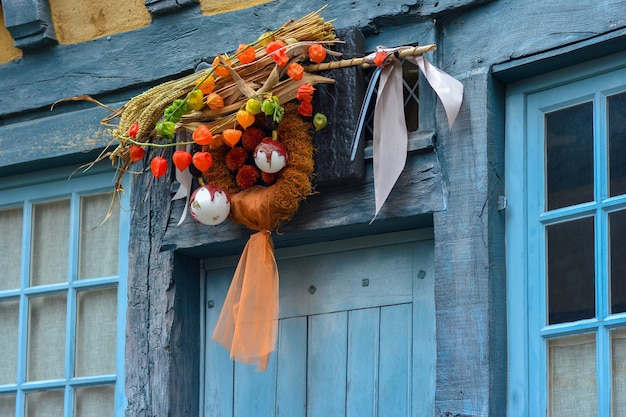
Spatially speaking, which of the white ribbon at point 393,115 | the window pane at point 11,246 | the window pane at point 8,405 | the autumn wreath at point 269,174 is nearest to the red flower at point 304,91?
the autumn wreath at point 269,174

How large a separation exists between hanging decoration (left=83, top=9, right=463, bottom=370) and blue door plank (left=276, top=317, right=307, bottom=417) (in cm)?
23

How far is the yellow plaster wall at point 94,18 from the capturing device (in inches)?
219

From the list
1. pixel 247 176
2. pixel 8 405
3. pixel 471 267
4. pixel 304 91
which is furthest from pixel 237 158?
pixel 8 405

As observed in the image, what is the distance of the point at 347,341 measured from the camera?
488 cm

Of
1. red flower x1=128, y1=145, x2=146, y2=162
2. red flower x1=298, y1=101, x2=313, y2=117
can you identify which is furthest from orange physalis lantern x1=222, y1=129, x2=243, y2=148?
red flower x1=128, y1=145, x2=146, y2=162

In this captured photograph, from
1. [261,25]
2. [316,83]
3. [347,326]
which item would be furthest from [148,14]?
[347,326]

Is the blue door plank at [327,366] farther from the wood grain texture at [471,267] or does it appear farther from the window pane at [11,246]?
the window pane at [11,246]

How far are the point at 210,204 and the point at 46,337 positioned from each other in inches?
45.0

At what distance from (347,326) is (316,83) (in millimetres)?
846

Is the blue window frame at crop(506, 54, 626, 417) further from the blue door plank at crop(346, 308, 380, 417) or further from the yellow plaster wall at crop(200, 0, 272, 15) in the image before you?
the yellow plaster wall at crop(200, 0, 272, 15)

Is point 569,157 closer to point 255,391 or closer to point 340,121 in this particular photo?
point 340,121

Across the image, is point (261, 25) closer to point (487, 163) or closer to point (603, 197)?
point (487, 163)

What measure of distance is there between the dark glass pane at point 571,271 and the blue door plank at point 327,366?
31.3 inches

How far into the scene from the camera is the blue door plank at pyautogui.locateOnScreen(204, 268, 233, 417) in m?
5.12
